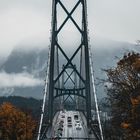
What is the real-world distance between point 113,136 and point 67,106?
91572 mm

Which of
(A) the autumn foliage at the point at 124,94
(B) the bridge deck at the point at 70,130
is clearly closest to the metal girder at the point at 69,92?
(B) the bridge deck at the point at 70,130

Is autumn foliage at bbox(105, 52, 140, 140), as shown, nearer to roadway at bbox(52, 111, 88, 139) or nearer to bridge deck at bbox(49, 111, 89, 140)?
bridge deck at bbox(49, 111, 89, 140)

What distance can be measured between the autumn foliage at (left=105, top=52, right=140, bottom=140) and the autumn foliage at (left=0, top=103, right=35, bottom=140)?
3011 cm

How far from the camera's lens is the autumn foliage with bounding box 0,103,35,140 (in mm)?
70625

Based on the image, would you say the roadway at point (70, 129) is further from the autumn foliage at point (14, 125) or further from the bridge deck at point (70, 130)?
the autumn foliage at point (14, 125)

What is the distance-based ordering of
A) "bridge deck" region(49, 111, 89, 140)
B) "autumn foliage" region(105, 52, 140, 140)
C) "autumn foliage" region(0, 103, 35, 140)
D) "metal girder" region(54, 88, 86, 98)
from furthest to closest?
"metal girder" region(54, 88, 86, 98)
"autumn foliage" region(0, 103, 35, 140)
"bridge deck" region(49, 111, 89, 140)
"autumn foliage" region(105, 52, 140, 140)

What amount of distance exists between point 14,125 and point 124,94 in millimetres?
37023

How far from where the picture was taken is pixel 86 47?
2960 inches

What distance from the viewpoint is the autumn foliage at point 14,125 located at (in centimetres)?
7062

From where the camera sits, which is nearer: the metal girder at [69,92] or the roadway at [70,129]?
the roadway at [70,129]

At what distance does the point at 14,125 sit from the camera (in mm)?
73000

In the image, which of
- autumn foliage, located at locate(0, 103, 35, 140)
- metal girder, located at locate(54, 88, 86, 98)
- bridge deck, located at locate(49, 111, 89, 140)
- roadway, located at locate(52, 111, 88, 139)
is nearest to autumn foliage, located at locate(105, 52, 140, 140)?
bridge deck, located at locate(49, 111, 89, 140)

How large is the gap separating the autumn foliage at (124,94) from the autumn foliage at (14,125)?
3011 centimetres

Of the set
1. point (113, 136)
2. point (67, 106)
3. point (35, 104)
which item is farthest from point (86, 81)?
point (35, 104)
